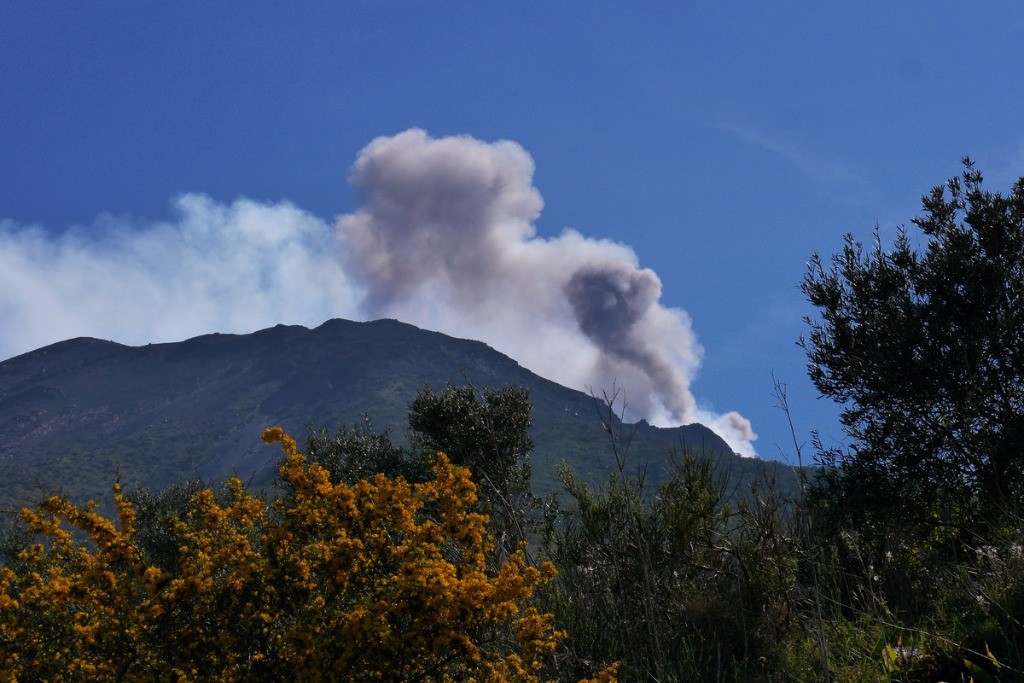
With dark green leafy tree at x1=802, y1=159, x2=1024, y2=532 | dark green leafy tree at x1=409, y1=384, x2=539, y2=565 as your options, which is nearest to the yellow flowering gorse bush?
dark green leafy tree at x1=802, y1=159, x2=1024, y2=532

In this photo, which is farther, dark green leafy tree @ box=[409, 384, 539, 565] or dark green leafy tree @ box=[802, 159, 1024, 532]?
dark green leafy tree @ box=[409, 384, 539, 565]

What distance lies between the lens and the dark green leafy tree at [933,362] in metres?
15.4

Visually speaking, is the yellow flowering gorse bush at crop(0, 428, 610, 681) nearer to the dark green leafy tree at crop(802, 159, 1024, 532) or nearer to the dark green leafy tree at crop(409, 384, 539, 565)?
the dark green leafy tree at crop(802, 159, 1024, 532)

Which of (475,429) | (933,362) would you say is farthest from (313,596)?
(475,429)

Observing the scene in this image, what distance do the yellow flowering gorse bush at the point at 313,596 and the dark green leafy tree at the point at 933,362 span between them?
950cm

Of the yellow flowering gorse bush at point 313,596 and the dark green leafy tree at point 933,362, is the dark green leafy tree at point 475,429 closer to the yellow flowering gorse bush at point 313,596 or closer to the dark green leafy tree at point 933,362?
the dark green leafy tree at point 933,362

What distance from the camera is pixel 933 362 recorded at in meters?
16.0

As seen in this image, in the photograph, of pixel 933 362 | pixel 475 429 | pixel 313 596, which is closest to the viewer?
pixel 313 596

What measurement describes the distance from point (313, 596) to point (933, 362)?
1308cm

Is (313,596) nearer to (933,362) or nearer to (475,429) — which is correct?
(933,362)

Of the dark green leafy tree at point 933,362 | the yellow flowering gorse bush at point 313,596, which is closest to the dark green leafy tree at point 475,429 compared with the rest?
the dark green leafy tree at point 933,362

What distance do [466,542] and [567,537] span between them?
213 centimetres

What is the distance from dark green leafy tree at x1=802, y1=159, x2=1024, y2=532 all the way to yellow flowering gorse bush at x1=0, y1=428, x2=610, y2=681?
9.50m

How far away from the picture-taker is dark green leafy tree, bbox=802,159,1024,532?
15.4m
